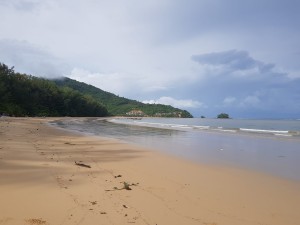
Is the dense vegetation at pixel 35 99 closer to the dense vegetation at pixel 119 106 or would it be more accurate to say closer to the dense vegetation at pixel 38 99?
the dense vegetation at pixel 38 99

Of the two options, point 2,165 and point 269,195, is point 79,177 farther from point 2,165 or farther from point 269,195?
point 269,195

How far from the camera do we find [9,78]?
60.5 metres

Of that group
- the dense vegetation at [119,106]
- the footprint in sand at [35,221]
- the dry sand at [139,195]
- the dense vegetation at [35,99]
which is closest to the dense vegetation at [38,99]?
the dense vegetation at [35,99]

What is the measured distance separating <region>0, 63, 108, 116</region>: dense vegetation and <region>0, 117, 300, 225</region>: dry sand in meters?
49.6

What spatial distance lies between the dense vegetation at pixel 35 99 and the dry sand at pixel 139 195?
49.6m

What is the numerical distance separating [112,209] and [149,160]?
557 cm

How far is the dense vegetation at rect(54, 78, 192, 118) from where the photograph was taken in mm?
156625

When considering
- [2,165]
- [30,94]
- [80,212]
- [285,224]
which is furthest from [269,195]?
[30,94]

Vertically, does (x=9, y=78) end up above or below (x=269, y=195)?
above

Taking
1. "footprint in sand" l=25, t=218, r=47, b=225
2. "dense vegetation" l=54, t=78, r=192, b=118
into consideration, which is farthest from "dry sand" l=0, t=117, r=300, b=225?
"dense vegetation" l=54, t=78, r=192, b=118

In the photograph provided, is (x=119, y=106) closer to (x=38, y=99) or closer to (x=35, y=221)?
(x=38, y=99)

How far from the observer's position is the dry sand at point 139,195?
441cm

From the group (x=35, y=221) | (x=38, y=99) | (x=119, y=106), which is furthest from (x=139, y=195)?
(x=119, y=106)

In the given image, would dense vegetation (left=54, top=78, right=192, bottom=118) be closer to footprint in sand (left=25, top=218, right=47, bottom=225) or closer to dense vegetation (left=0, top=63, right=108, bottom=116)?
dense vegetation (left=0, top=63, right=108, bottom=116)
